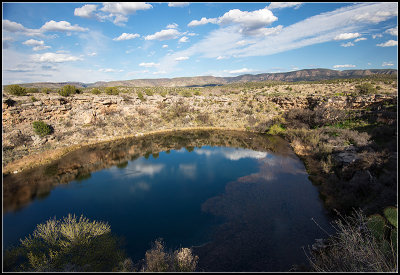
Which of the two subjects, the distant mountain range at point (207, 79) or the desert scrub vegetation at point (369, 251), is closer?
the desert scrub vegetation at point (369, 251)

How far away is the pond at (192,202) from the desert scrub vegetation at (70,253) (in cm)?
103

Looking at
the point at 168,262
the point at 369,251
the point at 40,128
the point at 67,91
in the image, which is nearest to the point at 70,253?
the point at 168,262

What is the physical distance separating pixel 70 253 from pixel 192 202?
662cm

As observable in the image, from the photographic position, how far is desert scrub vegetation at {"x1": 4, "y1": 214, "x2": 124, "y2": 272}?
7.06 meters

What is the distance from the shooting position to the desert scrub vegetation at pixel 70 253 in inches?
A: 278

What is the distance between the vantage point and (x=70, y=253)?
745 centimetres

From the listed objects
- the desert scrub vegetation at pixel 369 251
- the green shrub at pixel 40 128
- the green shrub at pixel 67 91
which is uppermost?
the green shrub at pixel 67 91

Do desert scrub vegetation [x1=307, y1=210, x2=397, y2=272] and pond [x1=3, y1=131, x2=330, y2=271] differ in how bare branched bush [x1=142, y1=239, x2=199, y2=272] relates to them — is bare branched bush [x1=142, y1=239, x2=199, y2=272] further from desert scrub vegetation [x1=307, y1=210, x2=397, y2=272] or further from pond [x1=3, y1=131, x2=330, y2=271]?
desert scrub vegetation [x1=307, y1=210, x2=397, y2=272]

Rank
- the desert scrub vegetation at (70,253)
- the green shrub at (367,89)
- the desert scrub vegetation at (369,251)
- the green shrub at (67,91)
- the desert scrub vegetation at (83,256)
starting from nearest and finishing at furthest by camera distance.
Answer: the desert scrub vegetation at (369,251) < the desert scrub vegetation at (83,256) < the desert scrub vegetation at (70,253) < the green shrub at (367,89) < the green shrub at (67,91)

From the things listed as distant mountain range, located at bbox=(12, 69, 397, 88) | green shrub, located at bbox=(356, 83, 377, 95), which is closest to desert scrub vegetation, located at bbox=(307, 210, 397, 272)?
green shrub, located at bbox=(356, 83, 377, 95)

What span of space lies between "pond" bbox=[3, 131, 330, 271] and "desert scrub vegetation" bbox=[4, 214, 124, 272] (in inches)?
40.7

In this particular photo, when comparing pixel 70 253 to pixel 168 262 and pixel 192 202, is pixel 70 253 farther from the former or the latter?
pixel 192 202

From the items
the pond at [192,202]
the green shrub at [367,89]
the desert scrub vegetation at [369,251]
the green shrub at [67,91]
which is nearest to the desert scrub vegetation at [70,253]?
the pond at [192,202]

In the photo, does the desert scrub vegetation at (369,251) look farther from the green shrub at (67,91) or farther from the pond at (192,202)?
the green shrub at (67,91)
